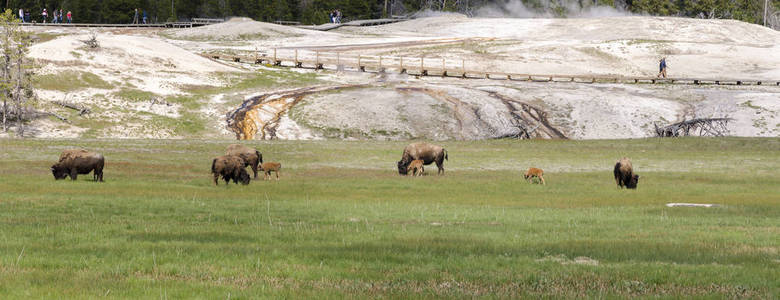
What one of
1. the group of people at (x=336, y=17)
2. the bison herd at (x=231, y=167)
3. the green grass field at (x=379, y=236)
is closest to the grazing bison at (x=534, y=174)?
the bison herd at (x=231, y=167)

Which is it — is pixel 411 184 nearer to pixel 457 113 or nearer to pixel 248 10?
pixel 457 113

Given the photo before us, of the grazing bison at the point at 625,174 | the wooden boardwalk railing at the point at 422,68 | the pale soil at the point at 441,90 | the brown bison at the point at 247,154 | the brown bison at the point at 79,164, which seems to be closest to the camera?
the brown bison at the point at 79,164

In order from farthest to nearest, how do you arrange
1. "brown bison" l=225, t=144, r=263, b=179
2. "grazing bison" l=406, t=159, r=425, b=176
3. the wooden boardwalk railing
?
the wooden boardwalk railing
"grazing bison" l=406, t=159, r=425, b=176
"brown bison" l=225, t=144, r=263, b=179

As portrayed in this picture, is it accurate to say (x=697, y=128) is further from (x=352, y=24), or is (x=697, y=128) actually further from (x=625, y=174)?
(x=352, y=24)

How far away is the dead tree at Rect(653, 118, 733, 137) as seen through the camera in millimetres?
73938

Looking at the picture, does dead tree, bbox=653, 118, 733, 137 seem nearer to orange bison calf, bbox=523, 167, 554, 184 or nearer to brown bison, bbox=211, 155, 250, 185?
orange bison calf, bbox=523, 167, 554, 184

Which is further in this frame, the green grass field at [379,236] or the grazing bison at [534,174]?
the grazing bison at [534,174]

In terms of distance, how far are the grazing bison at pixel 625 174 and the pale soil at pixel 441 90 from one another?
33.6m

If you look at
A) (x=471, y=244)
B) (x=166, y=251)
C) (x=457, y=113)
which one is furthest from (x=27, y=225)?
(x=457, y=113)

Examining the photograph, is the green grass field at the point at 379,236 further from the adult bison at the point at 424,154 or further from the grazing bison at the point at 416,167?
the adult bison at the point at 424,154

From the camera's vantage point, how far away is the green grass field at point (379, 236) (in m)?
12.8

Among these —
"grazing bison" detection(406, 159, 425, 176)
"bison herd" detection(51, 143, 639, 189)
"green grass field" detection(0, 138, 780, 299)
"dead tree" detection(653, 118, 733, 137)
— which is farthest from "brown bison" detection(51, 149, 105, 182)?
"dead tree" detection(653, 118, 733, 137)

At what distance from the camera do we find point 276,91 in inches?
3258

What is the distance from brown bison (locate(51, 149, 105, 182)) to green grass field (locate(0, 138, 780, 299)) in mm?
915
